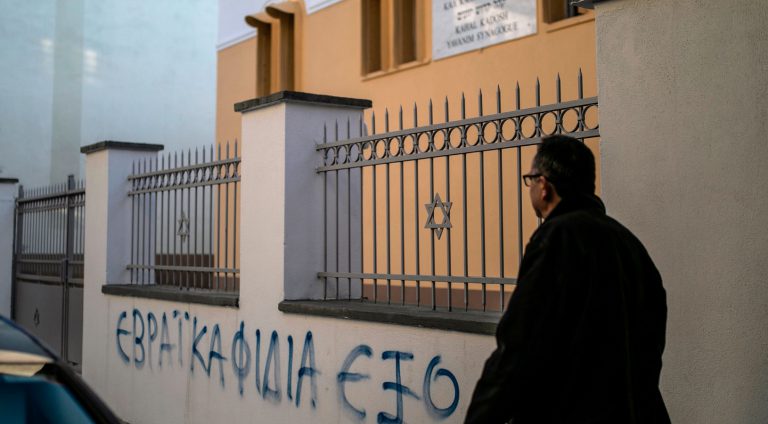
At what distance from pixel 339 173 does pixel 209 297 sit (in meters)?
1.41

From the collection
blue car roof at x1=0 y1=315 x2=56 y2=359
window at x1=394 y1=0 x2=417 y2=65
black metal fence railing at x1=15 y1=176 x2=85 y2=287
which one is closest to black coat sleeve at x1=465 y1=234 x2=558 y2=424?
blue car roof at x1=0 y1=315 x2=56 y2=359

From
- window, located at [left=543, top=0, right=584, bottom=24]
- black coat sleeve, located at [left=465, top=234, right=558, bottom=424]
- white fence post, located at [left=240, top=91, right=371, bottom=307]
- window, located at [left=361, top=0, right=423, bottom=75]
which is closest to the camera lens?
black coat sleeve, located at [left=465, top=234, right=558, bottom=424]

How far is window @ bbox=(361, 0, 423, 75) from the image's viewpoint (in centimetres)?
1208

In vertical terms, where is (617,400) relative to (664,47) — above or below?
below

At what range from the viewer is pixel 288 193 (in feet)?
19.5

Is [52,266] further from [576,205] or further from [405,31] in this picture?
[576,205]

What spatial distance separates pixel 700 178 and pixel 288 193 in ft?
9.49

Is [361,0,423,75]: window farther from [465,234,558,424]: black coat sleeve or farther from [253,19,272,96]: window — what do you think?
[465,234,558,424]: black coat sleeve

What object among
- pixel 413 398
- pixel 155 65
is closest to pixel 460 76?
pixel 413 398

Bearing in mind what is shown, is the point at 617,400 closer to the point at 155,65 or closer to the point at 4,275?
the point at 4,275

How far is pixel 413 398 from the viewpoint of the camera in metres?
4.85

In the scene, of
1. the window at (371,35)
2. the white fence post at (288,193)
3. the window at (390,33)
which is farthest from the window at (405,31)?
the white fence post at (288,193)

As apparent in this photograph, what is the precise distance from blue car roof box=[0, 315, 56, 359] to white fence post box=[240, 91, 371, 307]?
3.50 m

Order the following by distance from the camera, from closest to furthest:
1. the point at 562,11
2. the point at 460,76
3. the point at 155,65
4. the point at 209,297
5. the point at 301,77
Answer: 1. the point at 209,297
2. the point at 562,11
3. the point at 460,76
4. the point at 301,77
5. the point at 155,65
